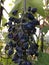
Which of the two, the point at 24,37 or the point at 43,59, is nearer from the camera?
the point at 24,37

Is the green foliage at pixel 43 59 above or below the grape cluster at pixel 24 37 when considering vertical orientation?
below

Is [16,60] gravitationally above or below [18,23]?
below

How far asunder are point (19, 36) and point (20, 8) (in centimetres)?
12

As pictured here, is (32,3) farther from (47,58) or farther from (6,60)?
(6,60)

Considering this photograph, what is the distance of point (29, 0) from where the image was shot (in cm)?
75

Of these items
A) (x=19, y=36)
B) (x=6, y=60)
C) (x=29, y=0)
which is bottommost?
(x=6, y=60)

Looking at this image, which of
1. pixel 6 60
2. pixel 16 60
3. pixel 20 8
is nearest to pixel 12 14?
pixel 20 8

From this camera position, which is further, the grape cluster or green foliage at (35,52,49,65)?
green foliage at (35,52,49,65)

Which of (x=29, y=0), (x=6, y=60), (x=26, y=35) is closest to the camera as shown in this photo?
(x=26, y=35)

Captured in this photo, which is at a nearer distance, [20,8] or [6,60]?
[20,8]

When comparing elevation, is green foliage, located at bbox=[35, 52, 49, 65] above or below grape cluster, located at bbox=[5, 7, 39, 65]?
below

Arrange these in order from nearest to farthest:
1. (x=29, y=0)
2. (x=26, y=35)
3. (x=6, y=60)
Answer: (x=26, y=35) → (x=29, y=0) → (x=6, y=60)

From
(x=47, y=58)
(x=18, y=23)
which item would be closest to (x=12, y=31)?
(x=18, y=23)

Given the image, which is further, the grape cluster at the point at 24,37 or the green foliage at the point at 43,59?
the green foliage at the point at 43,59
